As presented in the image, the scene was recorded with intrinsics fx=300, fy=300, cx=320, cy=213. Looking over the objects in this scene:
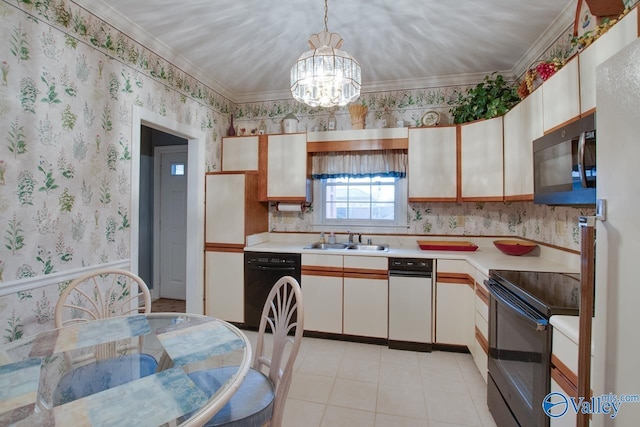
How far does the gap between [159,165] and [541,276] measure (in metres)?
4.47

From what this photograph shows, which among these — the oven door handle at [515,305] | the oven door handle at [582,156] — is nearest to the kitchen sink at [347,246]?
the oven door handle at [515,305]

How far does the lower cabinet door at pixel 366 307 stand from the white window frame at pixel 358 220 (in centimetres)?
79

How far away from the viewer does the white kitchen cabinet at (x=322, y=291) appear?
2961mm

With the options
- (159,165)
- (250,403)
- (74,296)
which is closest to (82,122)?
(74,296)

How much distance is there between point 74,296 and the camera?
1947 millimetres

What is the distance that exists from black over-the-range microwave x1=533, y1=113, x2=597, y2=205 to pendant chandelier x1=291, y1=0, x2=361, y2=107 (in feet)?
3.88

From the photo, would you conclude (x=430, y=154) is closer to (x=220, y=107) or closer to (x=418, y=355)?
(x=418, y=355)

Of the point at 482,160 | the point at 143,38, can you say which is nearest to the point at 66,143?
the point at 143,38

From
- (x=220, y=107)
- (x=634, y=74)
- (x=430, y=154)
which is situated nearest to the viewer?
(x=634, y=74)

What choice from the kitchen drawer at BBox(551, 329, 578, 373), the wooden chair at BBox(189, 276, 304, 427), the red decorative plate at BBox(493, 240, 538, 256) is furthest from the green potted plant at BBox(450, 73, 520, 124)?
the wooden chair at BBox(189, 276, 304, 427)

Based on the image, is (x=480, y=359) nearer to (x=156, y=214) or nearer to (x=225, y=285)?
(x=225, y=285)

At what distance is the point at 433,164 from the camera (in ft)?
10.0

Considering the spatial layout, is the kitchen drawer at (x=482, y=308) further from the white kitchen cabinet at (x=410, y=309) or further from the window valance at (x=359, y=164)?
the window valance at (x=359, y=164)

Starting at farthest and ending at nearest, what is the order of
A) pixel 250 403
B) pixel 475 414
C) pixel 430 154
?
1. pixel 430 154
2. pixel 475 414
3. pixel 250 403
